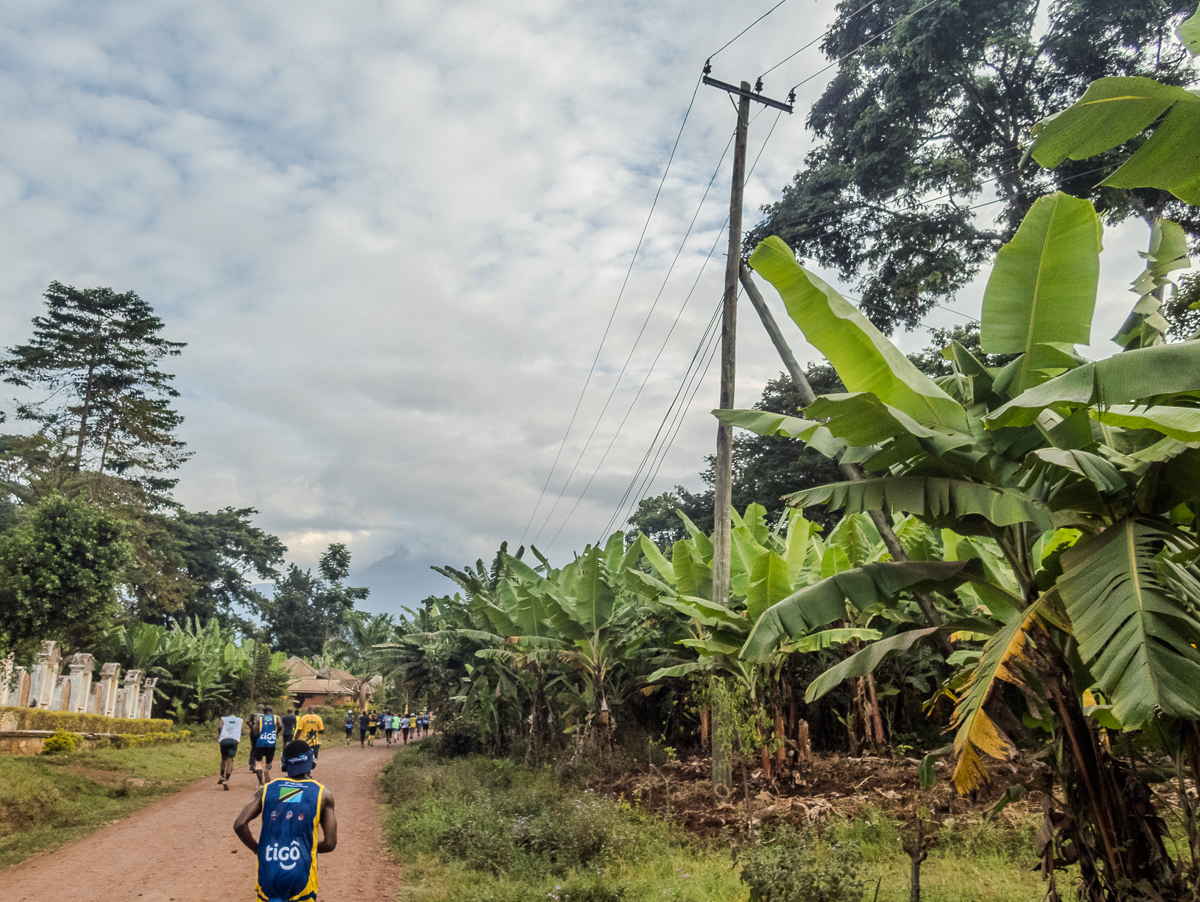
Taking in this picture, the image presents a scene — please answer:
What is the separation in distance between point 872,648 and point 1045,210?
2.94 metres

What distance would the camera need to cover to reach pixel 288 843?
4.59 meters

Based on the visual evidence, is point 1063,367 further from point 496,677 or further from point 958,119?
point 958,119

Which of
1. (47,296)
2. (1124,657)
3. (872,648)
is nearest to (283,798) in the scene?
(872,648)

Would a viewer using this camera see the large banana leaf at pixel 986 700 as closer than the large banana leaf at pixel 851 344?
Yes

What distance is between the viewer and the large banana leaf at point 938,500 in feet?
14.0

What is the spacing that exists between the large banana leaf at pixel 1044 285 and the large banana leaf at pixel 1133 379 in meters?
1.09

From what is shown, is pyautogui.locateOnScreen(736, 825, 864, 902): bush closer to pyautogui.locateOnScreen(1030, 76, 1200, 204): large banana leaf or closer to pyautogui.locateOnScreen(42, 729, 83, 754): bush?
pyautogui.locateOnScreen(1030, 76, 1200, 204): large banana leaf

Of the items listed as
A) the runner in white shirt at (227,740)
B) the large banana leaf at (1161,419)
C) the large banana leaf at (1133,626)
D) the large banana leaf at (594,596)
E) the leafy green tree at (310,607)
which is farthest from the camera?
the leafy green tree at (310,607)

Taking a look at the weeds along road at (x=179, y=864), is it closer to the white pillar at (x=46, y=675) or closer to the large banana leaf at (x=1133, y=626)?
the white pillar at (x=46, y=675)


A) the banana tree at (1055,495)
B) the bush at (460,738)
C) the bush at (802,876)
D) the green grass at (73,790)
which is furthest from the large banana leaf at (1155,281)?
the bush at (460,738)

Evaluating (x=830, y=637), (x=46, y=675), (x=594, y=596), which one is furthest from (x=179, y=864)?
(x=46, y=675)

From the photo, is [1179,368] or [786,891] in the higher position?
[1179,368]

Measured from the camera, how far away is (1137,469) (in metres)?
4.17

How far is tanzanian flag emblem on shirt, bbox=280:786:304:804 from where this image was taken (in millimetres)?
4707
